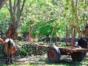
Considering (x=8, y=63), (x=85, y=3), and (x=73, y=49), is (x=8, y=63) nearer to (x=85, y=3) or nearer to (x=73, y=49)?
(x=73, y=49)

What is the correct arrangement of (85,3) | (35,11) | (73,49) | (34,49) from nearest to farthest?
(73,49) < (85,3) < (34,49) < (35,11)

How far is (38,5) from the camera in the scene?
32.8 meters

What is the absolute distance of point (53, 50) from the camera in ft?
41.5

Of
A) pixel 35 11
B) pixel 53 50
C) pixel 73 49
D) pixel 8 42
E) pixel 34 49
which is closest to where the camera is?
pixel 8 42

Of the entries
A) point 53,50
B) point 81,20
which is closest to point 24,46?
point 53,50

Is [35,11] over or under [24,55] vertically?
over

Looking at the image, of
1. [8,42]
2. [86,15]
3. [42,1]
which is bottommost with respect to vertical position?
[8,42]

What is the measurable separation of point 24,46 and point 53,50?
9.51ft

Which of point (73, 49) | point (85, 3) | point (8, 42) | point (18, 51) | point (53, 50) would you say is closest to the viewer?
point (8, 42)

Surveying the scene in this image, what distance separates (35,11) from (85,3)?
17794mm

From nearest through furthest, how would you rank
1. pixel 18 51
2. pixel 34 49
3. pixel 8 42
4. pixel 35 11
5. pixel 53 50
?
pixel 8 42 < pixel 53 50 < pixel 18 51 < pixel 34 49 < pixel 35 11

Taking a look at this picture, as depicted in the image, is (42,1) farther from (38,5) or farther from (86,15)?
(86,15)

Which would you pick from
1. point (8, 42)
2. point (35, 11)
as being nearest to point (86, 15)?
point (8, 42)

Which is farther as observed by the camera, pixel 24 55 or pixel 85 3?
pixel 24 55
